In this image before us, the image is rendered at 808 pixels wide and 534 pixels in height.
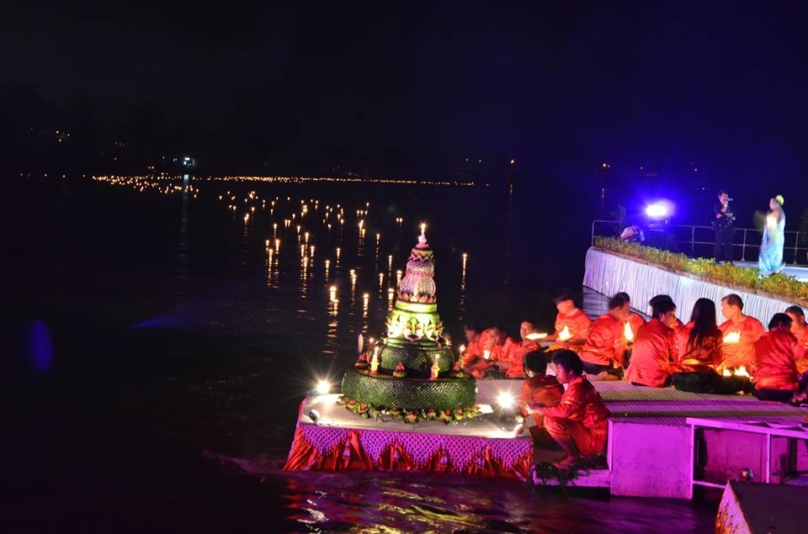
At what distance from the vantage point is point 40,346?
774 inches

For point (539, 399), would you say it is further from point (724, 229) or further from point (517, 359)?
point (724, 229)

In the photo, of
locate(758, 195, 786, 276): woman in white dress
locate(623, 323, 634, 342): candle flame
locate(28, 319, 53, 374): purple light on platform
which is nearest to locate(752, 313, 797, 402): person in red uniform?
locate(623, 323, 634, 342): candle flame

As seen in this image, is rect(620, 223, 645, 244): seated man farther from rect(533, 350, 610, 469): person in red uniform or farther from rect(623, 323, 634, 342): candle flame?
rect(533, 350, 610, 469): person in red uniform

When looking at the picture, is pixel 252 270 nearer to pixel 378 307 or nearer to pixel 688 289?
pixel 378 307

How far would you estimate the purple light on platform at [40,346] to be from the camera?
1796 centimetres

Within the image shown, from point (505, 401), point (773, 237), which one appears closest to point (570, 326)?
point (505, 401)

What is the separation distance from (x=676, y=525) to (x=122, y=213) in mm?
66274

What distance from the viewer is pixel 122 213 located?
72.2 metres

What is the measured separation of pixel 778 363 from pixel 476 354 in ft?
15.9

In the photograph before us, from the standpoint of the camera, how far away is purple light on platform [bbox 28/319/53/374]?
18.0 meters

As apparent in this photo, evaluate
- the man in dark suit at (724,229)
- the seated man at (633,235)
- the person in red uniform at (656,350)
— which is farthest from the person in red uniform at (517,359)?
the seated man at (633,235)

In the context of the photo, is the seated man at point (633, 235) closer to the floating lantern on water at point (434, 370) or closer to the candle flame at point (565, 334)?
the candle flame at point (565, 334)

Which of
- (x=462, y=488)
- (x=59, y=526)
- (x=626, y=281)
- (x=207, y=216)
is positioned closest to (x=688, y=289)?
(x=626, y=281)

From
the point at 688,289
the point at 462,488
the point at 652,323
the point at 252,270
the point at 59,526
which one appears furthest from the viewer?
the point at 252,270
